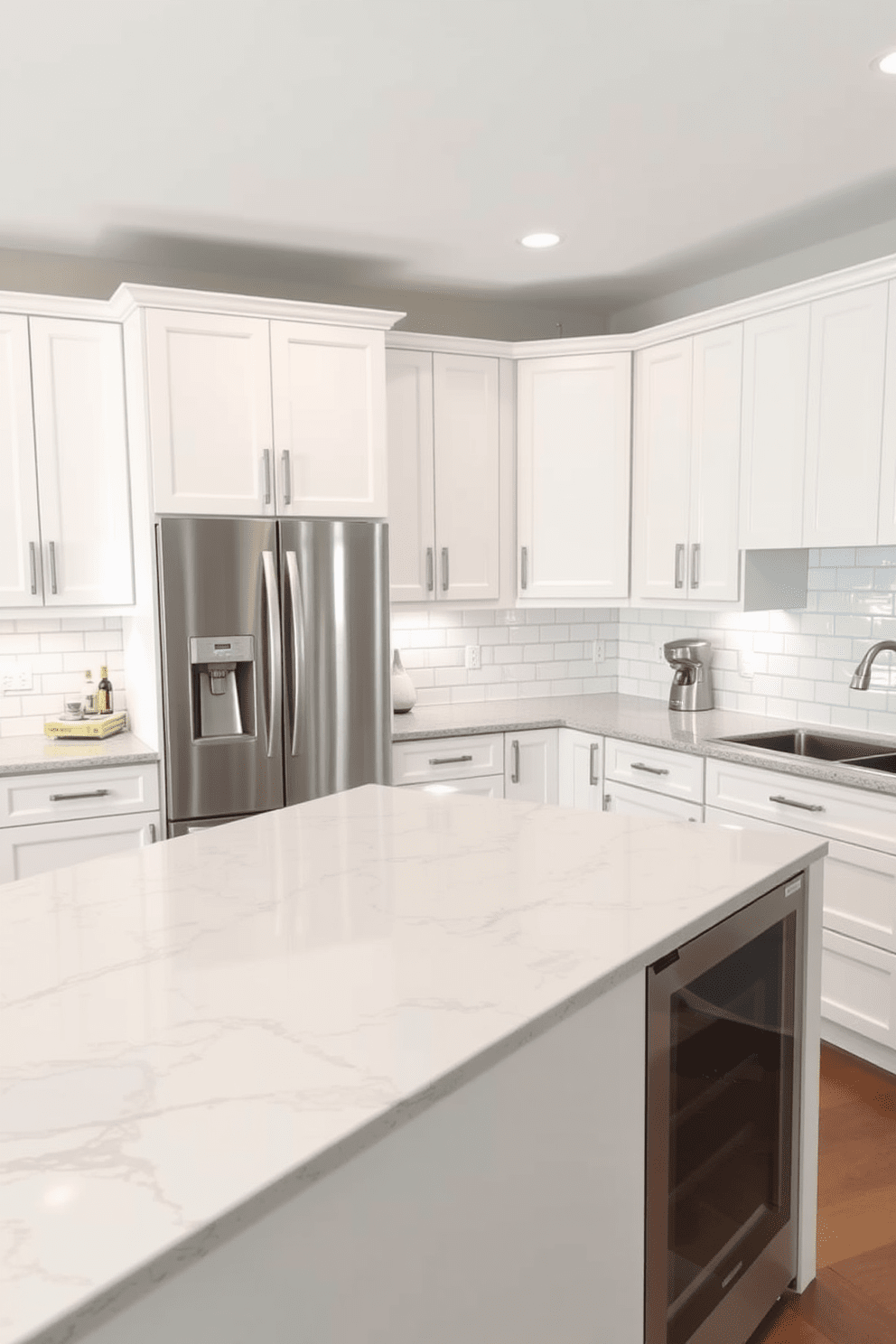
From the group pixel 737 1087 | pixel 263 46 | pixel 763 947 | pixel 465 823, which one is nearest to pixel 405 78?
pixel 263 46

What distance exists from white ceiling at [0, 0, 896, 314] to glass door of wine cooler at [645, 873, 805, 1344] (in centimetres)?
185

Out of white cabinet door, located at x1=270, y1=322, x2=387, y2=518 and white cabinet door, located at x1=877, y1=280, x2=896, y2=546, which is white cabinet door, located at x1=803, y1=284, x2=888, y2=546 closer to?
white cabinet door, located at x1=877, y1=280, x2=896, y2=546

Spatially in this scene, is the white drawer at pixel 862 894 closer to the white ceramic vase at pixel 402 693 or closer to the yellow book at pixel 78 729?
the white ceramic vase at pixel 402 693

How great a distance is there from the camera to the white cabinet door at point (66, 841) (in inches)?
127

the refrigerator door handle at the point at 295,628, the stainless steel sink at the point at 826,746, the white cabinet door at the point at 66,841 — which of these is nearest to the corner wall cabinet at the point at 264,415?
the refrigerator door handle at the point at 295,628

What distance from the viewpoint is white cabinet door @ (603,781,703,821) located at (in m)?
3.55

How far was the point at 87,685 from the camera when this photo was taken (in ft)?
12.6

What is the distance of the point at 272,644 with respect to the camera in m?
3.37

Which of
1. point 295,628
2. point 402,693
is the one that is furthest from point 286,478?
point 402,693

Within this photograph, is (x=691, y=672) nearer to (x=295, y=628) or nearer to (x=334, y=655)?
(x=334, y=655)

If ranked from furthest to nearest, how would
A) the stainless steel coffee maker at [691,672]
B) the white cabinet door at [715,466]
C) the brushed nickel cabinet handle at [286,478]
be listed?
the stainless steel coffee maker at [691,672], the white cabinet door at [715,466], the brushed nickel cabinet handle at [286,478]

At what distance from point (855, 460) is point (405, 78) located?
178 cm

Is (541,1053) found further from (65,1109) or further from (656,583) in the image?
(656,583)

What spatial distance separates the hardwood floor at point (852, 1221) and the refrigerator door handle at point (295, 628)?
2.00 metres
